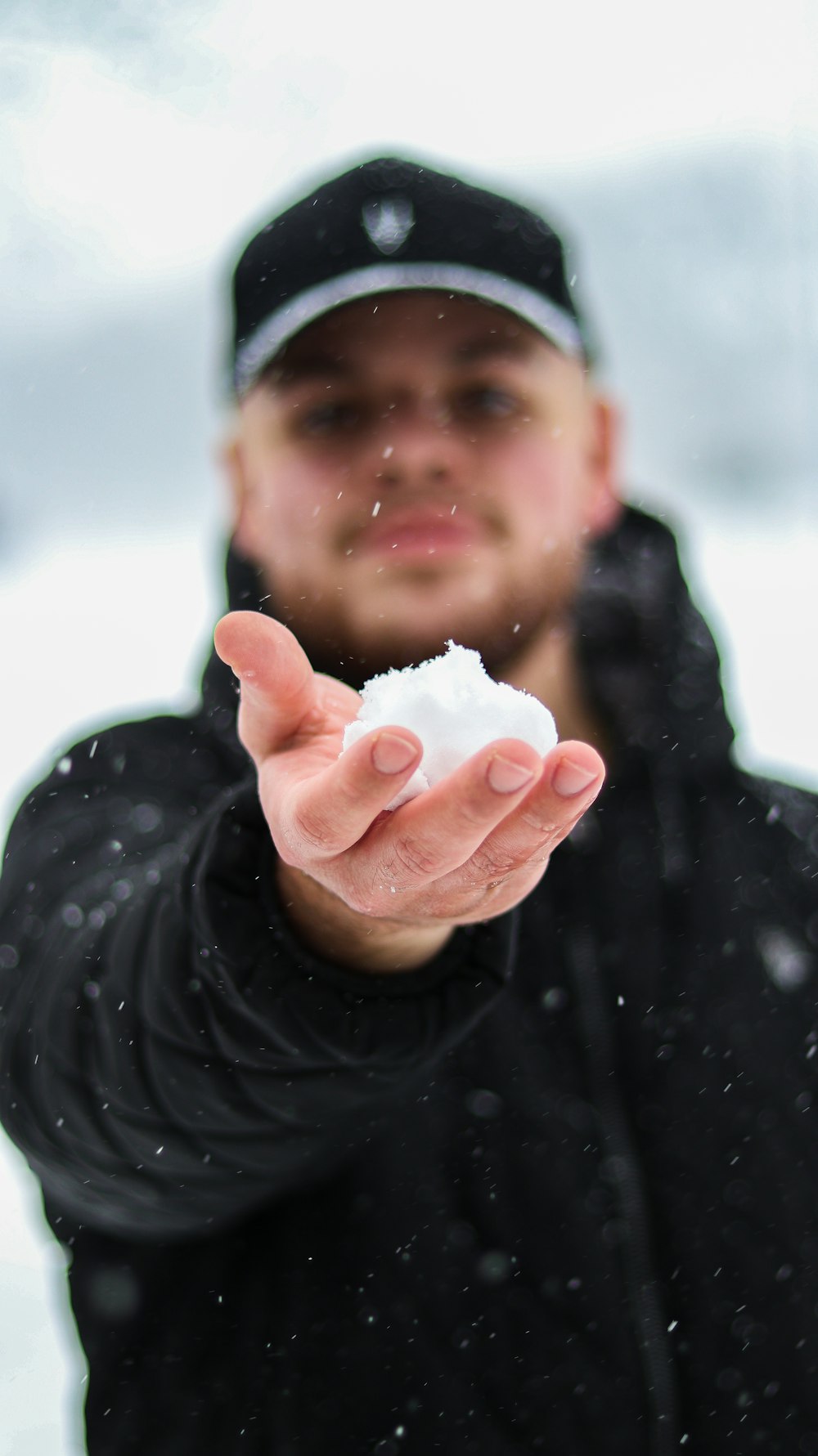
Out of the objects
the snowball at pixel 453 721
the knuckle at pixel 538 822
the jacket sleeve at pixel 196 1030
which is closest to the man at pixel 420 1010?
the jacket sleeve at pixel 196 1030

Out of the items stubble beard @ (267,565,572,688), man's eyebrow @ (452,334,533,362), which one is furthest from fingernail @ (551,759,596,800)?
man's eyebrow @ (452,334,533,362)

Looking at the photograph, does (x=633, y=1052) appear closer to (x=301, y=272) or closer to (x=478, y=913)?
(x=478, y=913)

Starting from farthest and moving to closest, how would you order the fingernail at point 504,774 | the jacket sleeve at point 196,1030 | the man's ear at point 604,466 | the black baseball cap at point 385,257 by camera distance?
the man's ear at point 604,466 → the black baseball cap at point 385,257 → the jacket sleeve at point 196,1030 → the fingernail at point 504,774

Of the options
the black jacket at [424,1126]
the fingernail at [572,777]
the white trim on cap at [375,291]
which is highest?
the white trim on cap at [375,291]

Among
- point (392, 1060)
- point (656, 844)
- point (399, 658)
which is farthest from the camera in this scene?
point (656, 844)

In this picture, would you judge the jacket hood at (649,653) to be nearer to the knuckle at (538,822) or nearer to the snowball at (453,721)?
the snowball at (453,721)

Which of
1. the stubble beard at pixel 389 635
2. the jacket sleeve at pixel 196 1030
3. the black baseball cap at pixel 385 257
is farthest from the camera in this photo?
the black baseball cap at pixel 385 257

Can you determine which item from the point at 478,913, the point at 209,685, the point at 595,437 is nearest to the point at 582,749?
the point at 478,913

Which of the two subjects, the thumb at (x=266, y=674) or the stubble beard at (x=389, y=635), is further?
the stubble beard at (x=389, y=635)
